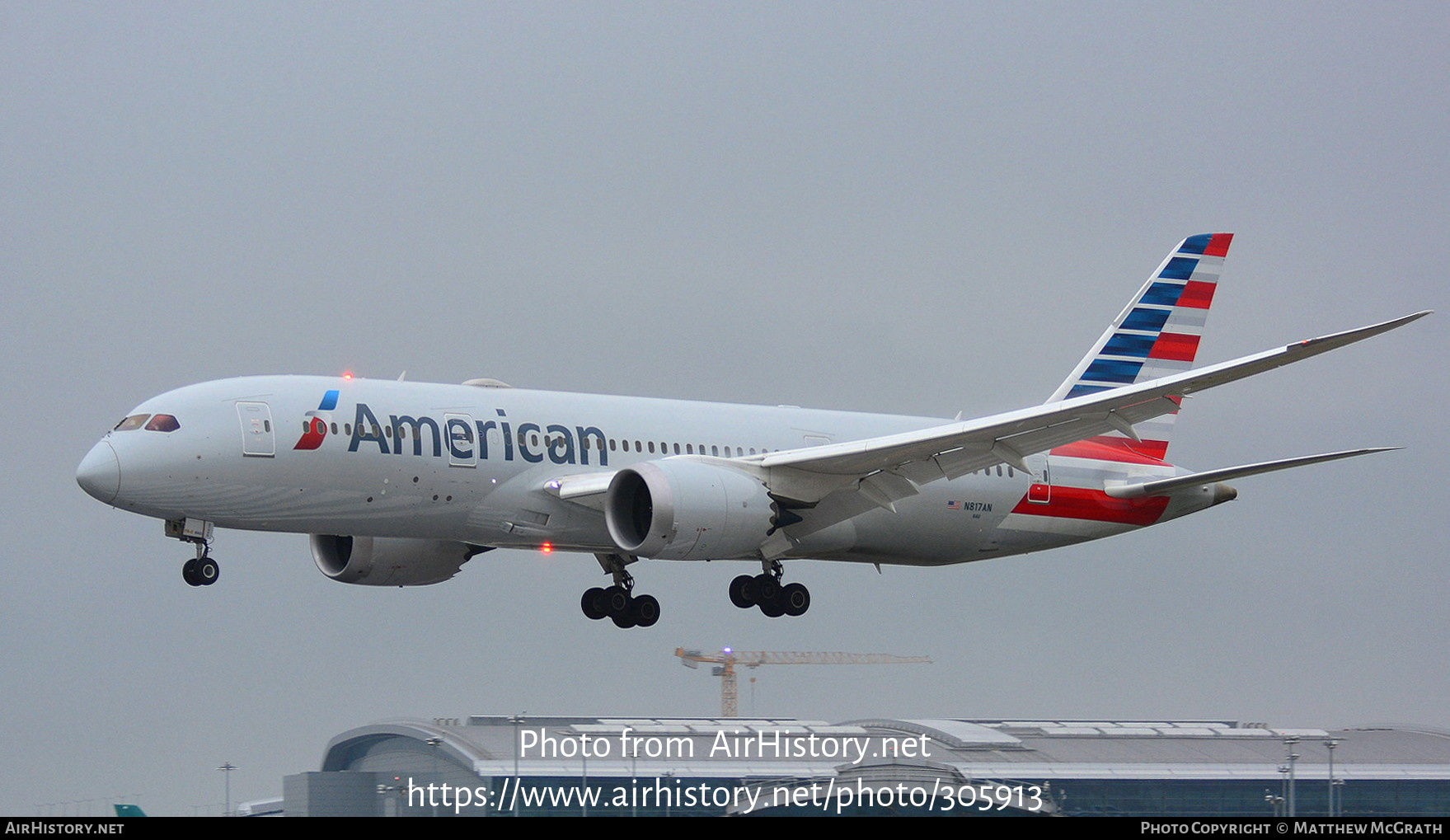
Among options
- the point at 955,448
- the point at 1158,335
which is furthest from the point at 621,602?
the point at 1158,335

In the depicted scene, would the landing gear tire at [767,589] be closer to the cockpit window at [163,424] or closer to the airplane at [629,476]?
the airplane at [629,476]

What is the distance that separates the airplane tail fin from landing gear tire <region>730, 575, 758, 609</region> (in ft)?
36.9

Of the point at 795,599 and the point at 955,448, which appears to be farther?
the point at 795,599

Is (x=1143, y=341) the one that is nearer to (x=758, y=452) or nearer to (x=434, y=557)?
(x=758, y=452)

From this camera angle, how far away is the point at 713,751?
52.7 metres

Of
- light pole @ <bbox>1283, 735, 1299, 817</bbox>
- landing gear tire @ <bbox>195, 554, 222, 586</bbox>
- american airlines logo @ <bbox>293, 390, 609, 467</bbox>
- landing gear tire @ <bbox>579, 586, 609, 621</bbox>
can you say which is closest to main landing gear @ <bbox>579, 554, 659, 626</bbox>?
landing gear tire @ <bbox>579, 586, 609, 621</bbox>

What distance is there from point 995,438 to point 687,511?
23.0 feet

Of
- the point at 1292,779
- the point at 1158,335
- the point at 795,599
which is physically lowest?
the point at 1292,779

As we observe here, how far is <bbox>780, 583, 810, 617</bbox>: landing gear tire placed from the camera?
148 ft

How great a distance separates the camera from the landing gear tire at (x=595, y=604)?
1842 inches

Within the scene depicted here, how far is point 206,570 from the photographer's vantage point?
1538 inches

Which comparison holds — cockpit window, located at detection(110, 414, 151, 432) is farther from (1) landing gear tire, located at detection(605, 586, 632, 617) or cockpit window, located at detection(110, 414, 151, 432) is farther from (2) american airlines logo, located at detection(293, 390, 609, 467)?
(1) landing gear tire, located at detection(605, 586, 632, 617)

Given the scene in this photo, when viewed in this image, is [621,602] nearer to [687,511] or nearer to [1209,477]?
[687,511]
